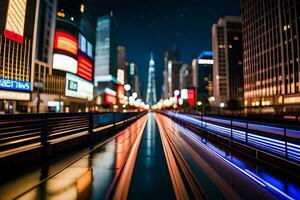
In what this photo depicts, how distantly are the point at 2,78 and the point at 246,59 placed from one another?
98.8 metres

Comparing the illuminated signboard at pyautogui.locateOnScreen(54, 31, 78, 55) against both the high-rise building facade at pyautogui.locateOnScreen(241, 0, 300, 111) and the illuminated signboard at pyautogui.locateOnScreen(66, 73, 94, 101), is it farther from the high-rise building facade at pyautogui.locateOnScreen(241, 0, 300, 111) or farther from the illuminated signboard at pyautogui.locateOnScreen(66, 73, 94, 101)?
the high-rise building facade at pyautogui.locateOnScreen(241, 0, 300, 111)

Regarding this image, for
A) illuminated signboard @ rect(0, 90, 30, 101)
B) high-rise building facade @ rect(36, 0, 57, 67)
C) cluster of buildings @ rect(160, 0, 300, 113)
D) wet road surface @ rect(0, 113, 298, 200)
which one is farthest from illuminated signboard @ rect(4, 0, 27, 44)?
wet road surface @ rect(0, 113, 298, 200)

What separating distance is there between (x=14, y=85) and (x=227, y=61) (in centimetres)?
12425

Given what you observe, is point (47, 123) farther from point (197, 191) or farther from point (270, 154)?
point (270, 154)

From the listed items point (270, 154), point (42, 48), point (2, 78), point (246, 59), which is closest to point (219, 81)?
point (246, 59)

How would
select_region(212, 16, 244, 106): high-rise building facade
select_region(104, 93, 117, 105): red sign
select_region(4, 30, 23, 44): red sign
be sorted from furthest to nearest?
select_region(212, 16, 244, 106): high-rise building facade < select_region(104, 93, 117, 105): red sign < select_region(4, 30, 23, 44): red sign

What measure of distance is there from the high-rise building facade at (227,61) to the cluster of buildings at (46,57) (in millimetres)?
75076

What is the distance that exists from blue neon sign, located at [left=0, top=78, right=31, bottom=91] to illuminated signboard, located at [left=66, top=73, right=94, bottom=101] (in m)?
20.7

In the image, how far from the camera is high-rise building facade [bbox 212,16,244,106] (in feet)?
456

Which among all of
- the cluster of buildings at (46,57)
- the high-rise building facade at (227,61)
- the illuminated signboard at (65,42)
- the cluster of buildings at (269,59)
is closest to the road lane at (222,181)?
the cluster of buildings at (46,57)

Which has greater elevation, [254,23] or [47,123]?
[254,23]

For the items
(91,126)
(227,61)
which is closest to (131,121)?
(91,126)

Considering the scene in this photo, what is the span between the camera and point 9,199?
4637 millimetres

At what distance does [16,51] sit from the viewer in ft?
193
